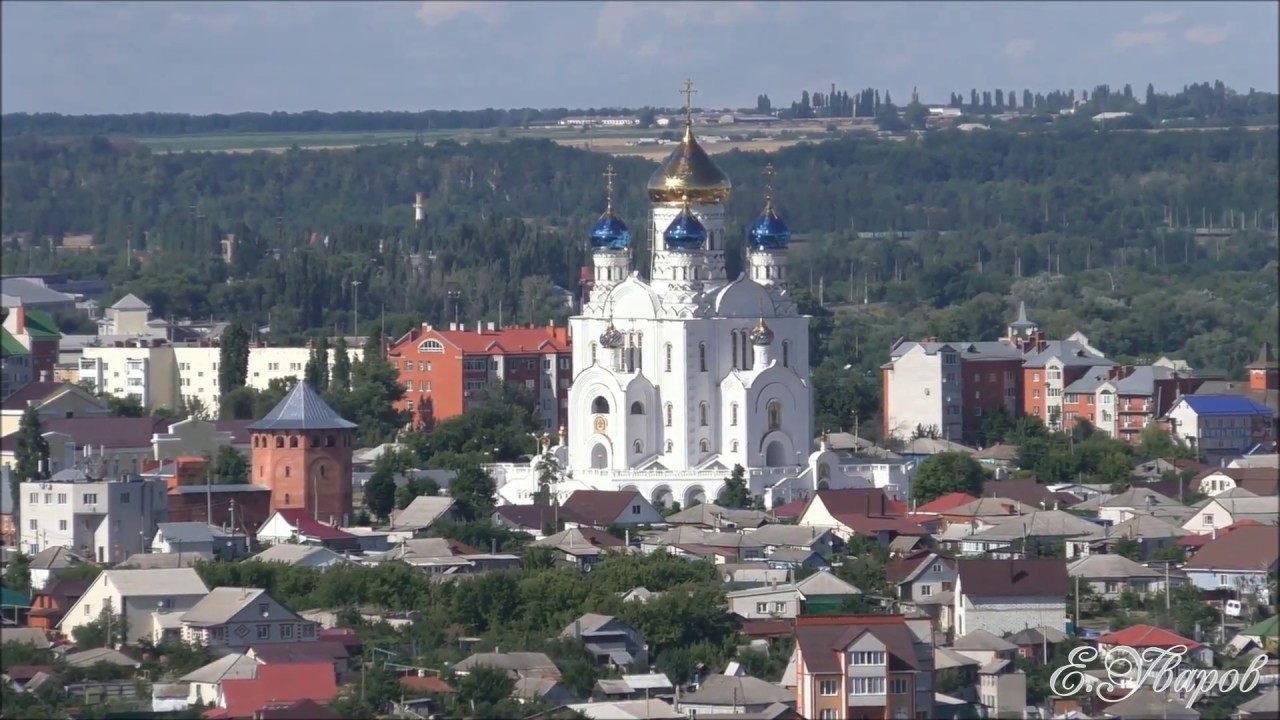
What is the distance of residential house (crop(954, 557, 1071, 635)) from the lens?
29609 mm

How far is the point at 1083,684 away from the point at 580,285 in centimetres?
4304

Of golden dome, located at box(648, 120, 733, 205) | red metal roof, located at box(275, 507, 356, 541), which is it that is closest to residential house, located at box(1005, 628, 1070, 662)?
red metal roof, located at box(275, 507, 356, 541)

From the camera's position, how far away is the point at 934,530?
116 feet

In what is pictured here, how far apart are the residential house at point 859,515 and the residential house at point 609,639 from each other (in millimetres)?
6439

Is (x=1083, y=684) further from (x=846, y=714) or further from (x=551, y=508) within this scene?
(x=551, y=508)

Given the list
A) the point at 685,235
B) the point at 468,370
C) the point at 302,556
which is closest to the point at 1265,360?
the point at 468,370

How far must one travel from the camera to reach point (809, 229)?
3039 inches

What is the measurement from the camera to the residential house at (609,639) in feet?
91.1

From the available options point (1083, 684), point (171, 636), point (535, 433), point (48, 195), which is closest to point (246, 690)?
point (171, 636)

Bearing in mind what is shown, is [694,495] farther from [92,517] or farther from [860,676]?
[860,676]

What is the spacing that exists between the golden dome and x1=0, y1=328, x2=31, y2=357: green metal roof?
42.1ft

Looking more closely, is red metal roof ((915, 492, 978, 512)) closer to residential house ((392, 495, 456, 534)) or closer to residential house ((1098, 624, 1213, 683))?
residential house ((392, 495, 456, 534))

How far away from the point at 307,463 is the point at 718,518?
3918mm

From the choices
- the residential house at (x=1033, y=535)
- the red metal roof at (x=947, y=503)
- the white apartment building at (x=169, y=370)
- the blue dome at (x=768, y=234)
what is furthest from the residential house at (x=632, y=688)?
the white apartment building at (x=169, y=370)
